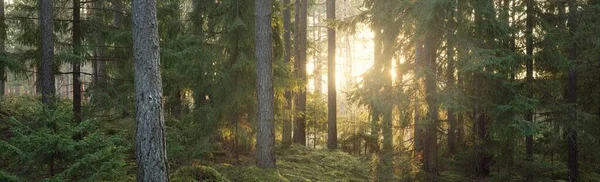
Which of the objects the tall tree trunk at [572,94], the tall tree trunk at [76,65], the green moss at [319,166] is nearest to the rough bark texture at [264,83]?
the green moss at [319,166]

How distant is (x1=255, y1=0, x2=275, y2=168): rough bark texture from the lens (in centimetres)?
1006

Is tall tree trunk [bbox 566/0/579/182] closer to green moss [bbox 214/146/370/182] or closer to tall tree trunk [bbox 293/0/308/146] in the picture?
green moss [bbox 214/146/370/182]

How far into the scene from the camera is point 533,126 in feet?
29.9

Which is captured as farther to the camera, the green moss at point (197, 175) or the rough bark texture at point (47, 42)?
the rough bark texture at point (47, 42)

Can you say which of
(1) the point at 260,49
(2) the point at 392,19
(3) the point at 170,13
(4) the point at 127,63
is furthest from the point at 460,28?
(4) the point at 127,63

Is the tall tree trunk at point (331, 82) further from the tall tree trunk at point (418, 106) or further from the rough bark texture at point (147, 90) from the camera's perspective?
the rough bark texture at point (147, 90)

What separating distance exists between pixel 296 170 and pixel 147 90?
6.20 metres

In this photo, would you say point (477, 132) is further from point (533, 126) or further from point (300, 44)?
point (300, 44)

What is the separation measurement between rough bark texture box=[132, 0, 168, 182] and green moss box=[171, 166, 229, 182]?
1.46 metres

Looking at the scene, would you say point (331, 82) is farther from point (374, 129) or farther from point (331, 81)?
point (374, 129)

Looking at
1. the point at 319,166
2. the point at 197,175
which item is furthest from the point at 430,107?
the point at 197,175

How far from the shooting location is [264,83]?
1014 cm

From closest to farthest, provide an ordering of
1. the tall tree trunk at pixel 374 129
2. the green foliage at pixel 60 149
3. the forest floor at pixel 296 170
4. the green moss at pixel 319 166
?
the green foliage at pixel 60 149
the forest floor at pixel 296 170
the tall tree trunk at pixel 374 129
the green moss at pixel 319 166

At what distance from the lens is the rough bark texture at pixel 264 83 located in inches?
396
